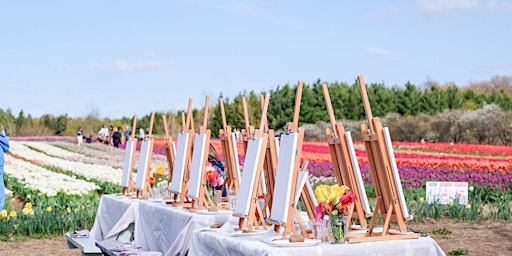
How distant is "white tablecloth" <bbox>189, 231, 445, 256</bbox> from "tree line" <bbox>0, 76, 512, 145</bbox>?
130 ft

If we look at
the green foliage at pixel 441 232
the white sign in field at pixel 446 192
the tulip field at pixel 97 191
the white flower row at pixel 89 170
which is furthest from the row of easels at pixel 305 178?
the white flower row at pixel 89 170

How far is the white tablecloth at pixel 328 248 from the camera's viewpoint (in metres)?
5.54

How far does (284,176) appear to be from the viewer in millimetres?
6055

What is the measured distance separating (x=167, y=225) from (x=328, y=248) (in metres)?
3.22

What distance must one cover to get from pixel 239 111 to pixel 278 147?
2075 inches

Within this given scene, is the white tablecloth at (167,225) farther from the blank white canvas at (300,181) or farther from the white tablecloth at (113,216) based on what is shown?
the blank white canvas at (300,181)

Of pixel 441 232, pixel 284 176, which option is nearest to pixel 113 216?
pixel 284 176

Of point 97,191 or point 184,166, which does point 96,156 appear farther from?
point 184,166

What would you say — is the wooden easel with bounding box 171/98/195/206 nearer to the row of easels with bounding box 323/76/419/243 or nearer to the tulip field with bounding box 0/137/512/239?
the tulip field with bounding box 0/137/512/239

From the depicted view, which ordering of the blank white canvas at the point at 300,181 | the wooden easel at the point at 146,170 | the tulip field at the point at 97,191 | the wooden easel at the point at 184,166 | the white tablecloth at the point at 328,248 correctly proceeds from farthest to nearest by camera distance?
the tulip field at the point at 97,191 < the wooden easel at the point at 146,170 < the wooden easel at the point at 184,166 < the blank white canvas at the point at 300,181 < the white tablecloth at the point at 328,248

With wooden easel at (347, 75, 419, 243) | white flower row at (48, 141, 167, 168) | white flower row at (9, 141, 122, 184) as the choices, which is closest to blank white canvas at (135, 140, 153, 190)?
wooden easel at (347, 75, 419, 243)

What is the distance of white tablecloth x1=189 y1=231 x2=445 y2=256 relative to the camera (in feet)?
18.2

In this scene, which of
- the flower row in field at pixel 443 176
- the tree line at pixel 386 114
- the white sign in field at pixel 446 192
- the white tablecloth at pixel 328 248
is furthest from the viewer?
the tree line at pixel 386 114

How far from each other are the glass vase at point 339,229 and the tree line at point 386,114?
3987cm
